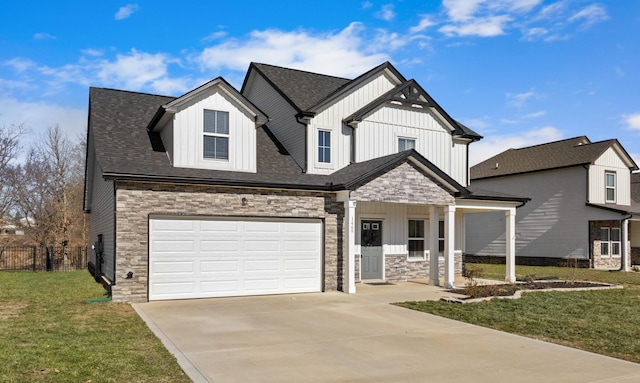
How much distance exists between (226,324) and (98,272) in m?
10.5

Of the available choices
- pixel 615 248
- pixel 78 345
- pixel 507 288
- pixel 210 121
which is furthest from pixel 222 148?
pixel 615 248

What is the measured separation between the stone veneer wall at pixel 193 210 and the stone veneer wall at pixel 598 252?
18.9m

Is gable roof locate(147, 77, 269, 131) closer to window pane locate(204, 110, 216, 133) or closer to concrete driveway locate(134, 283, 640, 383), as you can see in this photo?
window pane locate(204, 110, 216, 133)

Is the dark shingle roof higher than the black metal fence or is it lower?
higher

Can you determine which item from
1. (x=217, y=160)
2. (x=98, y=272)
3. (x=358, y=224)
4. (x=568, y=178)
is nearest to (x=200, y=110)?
(x=217, y=160)

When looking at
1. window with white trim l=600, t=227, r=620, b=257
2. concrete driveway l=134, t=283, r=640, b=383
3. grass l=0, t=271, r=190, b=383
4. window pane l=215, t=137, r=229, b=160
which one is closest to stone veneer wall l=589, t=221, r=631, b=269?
window with white trim l=600, t=227, r=620, b=257

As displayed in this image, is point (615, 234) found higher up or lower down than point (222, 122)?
lower down

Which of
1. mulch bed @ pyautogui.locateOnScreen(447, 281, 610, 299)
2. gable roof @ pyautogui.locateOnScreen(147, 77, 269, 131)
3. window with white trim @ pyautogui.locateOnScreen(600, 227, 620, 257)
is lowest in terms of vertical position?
mulch bed @ pyautogui.locateOnScreen(447, 281, 610, 299)

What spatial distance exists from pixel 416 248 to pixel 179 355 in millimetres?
13302

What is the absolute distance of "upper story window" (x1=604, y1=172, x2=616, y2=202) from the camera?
3003cm

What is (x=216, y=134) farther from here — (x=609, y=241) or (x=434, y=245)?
(x=609, y=241)

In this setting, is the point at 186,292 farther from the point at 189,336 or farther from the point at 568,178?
the point at 568,178

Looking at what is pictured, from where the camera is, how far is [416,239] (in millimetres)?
19891

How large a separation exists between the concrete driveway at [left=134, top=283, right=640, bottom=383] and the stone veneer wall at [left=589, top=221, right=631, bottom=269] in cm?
2060
